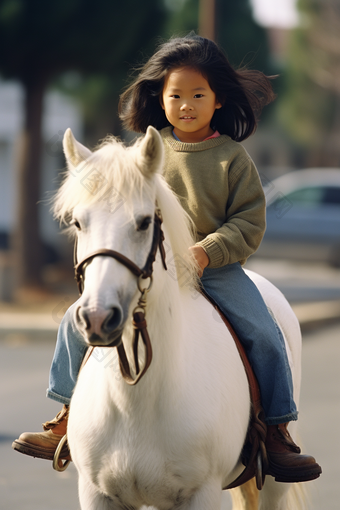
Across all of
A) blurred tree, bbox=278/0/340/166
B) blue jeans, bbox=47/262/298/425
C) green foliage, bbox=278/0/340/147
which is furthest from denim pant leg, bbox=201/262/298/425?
blurred tree, bbox=278/0/340/166

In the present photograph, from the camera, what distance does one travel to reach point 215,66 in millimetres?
3266

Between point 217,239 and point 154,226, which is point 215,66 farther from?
point 154,226

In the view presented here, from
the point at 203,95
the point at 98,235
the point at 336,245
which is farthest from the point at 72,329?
the point at 336,245

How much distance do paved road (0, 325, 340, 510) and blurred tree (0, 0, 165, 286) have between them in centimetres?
357

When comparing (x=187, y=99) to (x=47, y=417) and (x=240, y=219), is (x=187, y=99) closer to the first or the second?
(x=240, y=219)

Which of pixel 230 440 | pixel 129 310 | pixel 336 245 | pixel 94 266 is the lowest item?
pixel 336 245

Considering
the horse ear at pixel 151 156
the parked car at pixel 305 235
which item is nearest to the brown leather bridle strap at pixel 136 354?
the horse ear at pixel 151 156

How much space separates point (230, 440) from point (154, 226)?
3.13ft

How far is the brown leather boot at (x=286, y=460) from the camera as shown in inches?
126

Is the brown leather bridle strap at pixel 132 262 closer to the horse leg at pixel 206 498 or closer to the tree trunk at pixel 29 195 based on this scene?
the horse leg at pixel 206 498

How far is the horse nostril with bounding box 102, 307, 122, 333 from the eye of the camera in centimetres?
222

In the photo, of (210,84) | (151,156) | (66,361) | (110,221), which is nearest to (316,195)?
(210,84)

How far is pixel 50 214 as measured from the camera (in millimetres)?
16875

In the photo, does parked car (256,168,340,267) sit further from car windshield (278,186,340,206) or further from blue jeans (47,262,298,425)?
blue jeans (47,262,298,425)
